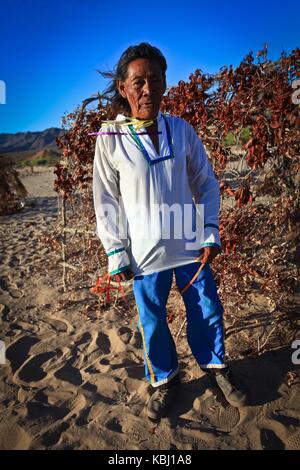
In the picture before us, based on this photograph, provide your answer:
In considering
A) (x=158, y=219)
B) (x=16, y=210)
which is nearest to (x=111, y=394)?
(x=158, y=219)

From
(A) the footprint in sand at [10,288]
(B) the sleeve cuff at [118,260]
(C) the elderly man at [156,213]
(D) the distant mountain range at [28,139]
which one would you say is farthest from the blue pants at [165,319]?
(D) the distant mountain range at [28,139]

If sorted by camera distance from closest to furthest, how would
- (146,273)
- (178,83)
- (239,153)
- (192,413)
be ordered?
(146,273)
(192,413)
(178,83)
(239,153)

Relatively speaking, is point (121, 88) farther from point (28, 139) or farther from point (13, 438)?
point (28, 139)

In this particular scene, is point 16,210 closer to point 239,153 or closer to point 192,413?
point 239,153

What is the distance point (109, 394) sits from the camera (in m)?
2.17

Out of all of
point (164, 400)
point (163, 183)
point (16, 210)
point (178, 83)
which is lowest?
point (164, 400)

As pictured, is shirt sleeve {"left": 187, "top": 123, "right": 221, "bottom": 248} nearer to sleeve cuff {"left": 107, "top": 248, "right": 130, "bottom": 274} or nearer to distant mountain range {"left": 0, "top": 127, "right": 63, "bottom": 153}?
sleeve cuff {"left": 107, "top": 248, "right": 130, "bottom": 274}

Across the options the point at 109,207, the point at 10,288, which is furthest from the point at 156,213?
the point at 10,288

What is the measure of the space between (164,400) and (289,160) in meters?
1.94

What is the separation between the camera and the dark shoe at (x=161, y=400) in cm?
192

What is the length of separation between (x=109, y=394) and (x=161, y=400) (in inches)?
16.9

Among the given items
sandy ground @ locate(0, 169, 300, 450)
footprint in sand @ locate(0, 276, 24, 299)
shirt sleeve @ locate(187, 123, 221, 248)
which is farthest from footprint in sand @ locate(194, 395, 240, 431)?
footprint in sand @ locate(0, 276, 24, 299)
